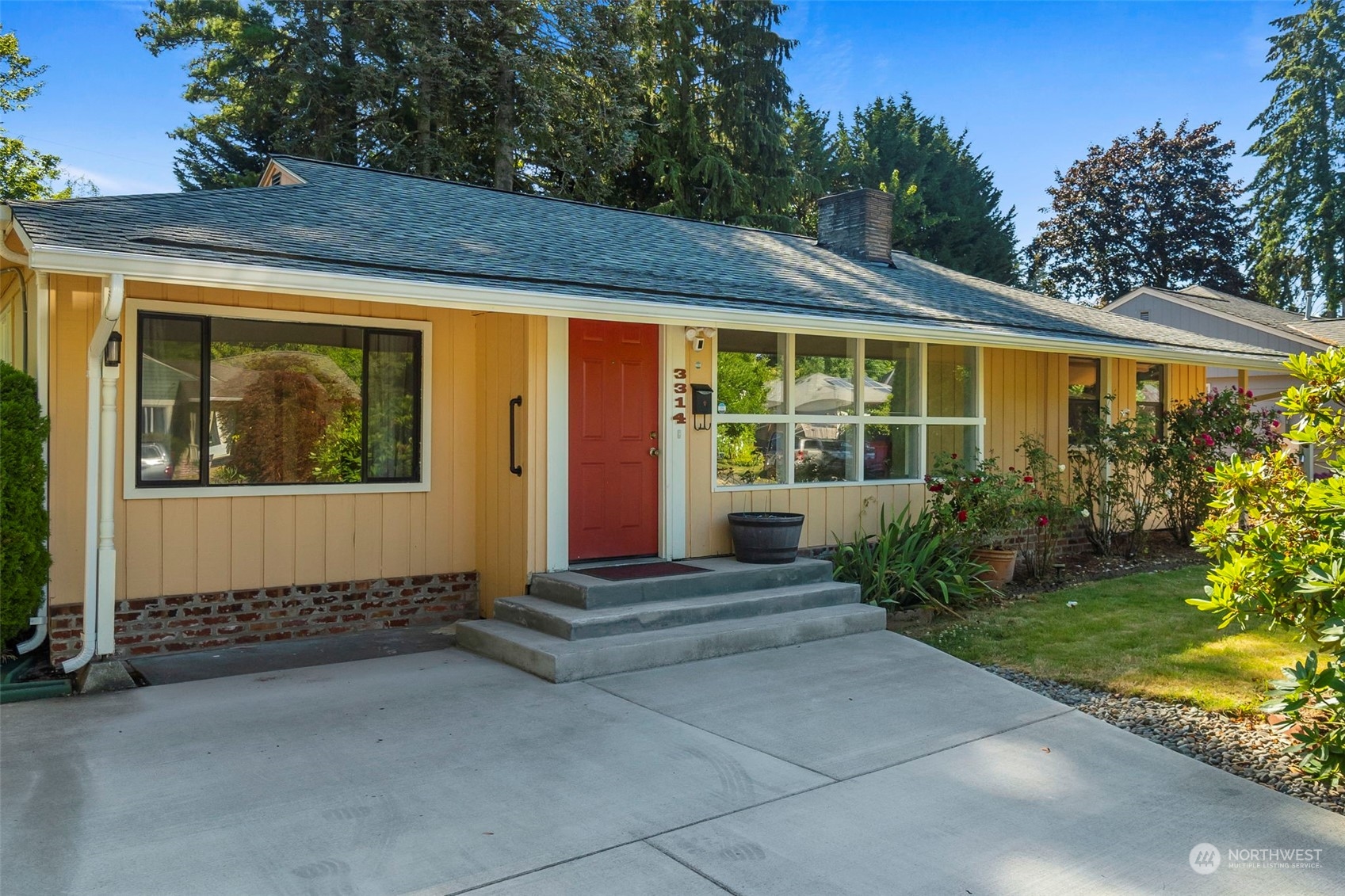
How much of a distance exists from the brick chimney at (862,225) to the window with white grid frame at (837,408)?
9.59 ft

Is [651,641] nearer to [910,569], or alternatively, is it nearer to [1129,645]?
[910,569]

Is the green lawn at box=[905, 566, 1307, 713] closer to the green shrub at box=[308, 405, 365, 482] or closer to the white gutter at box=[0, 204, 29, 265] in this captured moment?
the green shrub at box=[308, 405, 365, 482]

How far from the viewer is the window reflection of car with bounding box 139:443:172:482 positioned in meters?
5.69

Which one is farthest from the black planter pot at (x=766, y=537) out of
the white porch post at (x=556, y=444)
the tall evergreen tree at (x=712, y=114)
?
the tall evergreen tree at (x=712, y=114)

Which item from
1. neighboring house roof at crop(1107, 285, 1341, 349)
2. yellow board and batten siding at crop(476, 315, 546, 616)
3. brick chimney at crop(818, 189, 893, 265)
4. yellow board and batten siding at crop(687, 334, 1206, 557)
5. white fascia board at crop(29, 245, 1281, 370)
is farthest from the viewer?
neighboring house roof at crop(1107, 285, 1341, 349)

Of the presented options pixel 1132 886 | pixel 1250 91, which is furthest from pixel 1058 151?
pixel 1132 886

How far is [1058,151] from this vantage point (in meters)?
36.1

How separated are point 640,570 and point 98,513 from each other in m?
3.49

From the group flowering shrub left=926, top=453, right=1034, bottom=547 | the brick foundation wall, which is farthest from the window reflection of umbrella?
the brick foundation wall

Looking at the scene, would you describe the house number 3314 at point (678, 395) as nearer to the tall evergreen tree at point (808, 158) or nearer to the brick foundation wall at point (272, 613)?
the brick foundation wall at point (272, 613)

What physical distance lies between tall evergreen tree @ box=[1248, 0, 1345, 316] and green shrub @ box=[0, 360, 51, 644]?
1302 inches

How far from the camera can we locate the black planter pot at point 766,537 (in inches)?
278

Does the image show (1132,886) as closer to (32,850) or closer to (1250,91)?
(32,850)

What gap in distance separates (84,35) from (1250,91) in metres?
33.9
